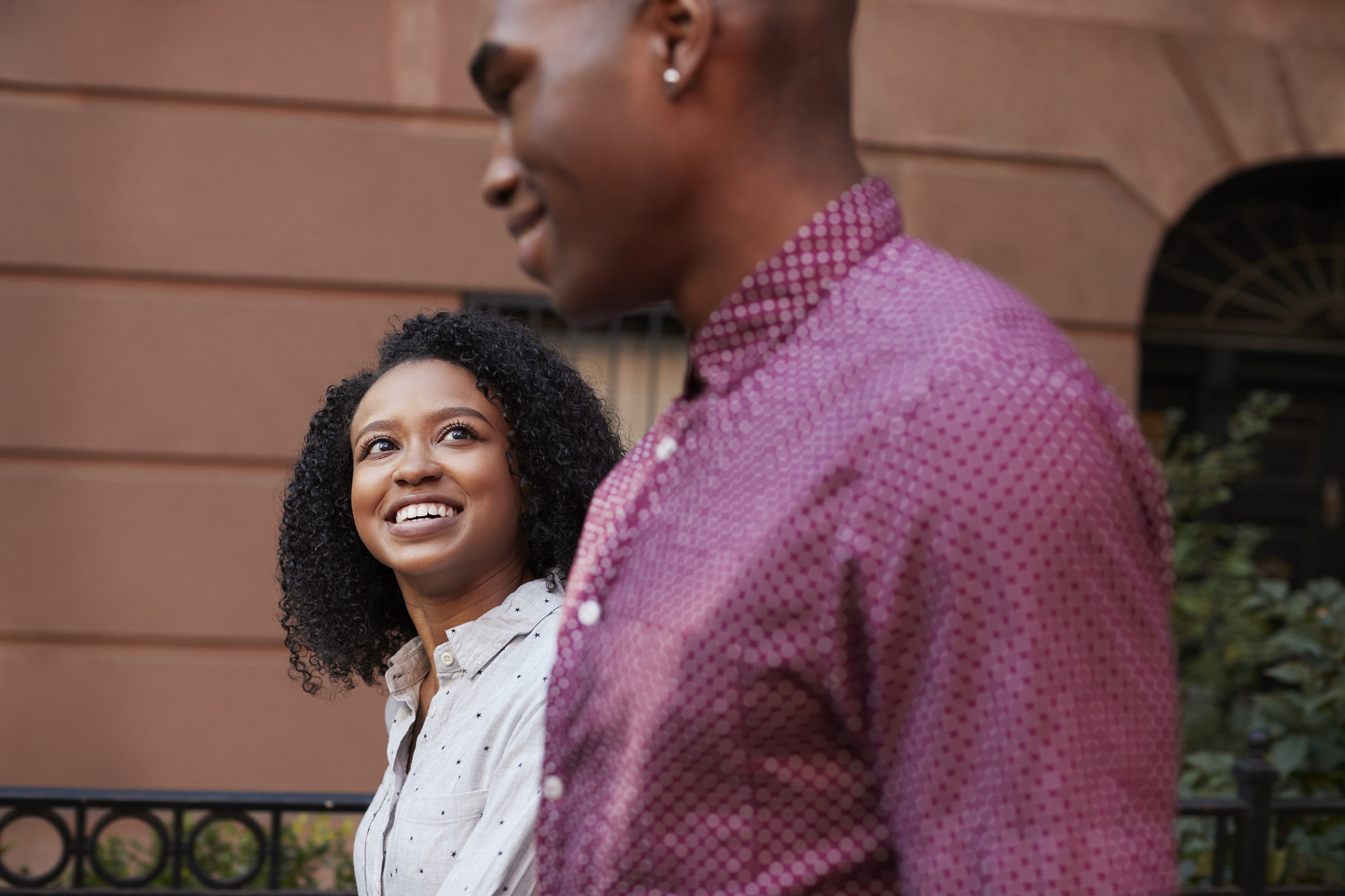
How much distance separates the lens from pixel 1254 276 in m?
6.36

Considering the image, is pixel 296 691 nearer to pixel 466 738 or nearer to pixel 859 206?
pixel 466 738

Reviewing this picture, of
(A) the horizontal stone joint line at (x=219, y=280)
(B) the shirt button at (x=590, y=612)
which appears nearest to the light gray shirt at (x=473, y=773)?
(B) the shirt button at (x=590, y=612)

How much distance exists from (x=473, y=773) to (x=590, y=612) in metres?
0.89

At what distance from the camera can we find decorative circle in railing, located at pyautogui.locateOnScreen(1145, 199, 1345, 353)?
20.7ft

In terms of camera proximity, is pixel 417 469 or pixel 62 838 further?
pixel 62 838

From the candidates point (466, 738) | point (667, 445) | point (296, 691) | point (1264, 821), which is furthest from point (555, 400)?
point (296, 691)

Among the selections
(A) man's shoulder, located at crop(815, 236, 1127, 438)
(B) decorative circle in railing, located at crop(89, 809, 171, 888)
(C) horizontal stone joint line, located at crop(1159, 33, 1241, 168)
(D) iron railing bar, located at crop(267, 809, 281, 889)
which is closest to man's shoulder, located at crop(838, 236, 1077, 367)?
(A) man's shoulder, located at crop(815, 236, 1127, 438)

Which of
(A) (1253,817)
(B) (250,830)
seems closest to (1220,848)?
(A) (1253,817)

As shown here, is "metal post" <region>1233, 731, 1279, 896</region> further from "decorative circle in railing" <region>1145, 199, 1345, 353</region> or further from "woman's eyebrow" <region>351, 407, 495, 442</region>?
"decorative circle in railing" <region>1145, 199, 1345, 353</region>

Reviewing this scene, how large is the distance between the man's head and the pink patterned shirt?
0.08 meters

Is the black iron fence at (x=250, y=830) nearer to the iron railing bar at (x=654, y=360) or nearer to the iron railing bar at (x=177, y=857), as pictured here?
the iron railing bar at (x=177, y=857)

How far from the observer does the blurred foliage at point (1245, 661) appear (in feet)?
12.1

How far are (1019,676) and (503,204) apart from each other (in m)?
Result: 0.60

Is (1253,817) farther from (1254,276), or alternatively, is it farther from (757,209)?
(1254,276)
